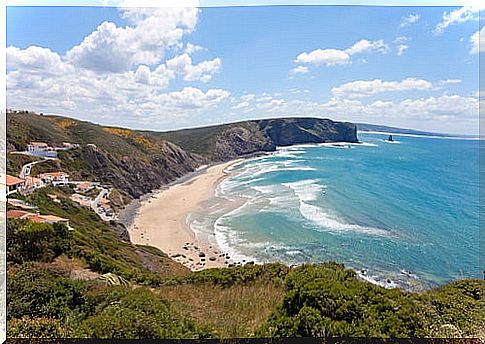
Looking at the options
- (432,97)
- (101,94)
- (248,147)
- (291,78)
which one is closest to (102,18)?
(291,78)

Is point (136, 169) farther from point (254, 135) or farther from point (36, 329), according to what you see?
point (36, 329)

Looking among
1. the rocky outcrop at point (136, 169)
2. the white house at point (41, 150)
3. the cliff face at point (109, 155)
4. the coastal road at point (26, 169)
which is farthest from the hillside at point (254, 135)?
the coastal road at point (26, 169)

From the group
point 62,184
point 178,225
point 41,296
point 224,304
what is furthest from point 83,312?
point 62,184

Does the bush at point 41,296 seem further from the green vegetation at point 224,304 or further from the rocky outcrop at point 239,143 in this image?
the rocky outcrop at point 239,143

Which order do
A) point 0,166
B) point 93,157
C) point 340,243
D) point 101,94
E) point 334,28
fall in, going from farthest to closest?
point 93,157, point 340,243, point 101,94, point 334,28, point 0,166

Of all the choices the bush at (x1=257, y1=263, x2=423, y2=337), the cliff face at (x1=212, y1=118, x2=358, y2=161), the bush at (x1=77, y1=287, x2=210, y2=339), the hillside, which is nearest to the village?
the bush at (x1=77, y1=287, x2=210, y2=339)

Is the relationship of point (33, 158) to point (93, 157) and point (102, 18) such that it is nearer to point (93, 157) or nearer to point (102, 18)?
point (93, 157)

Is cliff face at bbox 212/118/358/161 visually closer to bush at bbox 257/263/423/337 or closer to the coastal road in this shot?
the coastal road
